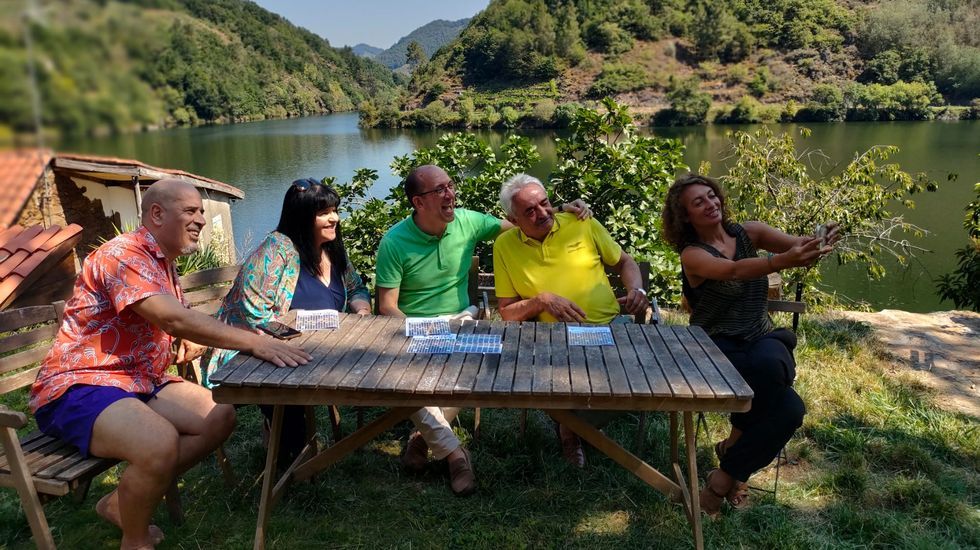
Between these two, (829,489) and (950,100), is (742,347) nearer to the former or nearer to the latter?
(829,489)

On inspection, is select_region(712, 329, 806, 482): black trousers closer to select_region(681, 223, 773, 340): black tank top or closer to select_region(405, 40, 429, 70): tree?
select_region(681, 223, 773, 340): black tank top

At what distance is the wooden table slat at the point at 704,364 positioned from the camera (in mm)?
2225

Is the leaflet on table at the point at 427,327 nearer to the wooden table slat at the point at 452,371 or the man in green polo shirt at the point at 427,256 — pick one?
the wooden table slat at the point at 452,371

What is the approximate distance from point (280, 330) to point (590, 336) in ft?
4.37

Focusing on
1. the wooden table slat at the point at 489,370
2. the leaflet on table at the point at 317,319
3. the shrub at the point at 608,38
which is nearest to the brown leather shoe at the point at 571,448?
the wooden table slat at the point at 489,370

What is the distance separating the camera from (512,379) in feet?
7.64

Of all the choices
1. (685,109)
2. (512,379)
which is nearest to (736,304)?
(512,379)

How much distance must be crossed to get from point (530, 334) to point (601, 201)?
2241 millimetres

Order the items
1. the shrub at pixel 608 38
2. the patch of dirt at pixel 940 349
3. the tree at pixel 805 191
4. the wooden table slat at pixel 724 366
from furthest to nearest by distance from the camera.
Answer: the shrub at pixel 608 38 → the tree at pixel 805 191 → the patch of dirt at pixel 940 349 → the wooden table slat at pixel 724 366

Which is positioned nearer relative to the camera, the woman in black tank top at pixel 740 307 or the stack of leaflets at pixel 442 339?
the stack of leaflets at pixel 442 339

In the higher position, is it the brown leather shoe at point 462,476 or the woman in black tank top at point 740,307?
the woman in black tank top at point 740,307

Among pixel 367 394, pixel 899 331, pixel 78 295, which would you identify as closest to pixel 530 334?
pixel 367 394

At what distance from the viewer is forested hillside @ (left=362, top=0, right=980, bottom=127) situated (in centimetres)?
5216

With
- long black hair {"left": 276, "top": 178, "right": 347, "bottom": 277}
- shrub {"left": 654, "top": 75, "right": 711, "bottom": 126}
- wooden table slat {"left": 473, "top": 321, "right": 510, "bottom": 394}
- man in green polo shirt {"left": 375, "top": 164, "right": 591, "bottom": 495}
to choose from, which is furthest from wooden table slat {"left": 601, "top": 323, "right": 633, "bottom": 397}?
shrub {"left": 654, "top": 75, "right": 711, "bottom": 126}
